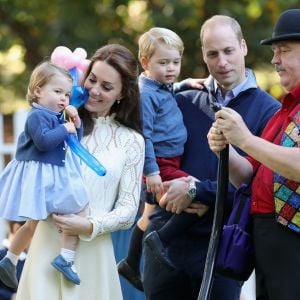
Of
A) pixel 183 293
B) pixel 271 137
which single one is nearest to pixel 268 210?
pixel 271 137

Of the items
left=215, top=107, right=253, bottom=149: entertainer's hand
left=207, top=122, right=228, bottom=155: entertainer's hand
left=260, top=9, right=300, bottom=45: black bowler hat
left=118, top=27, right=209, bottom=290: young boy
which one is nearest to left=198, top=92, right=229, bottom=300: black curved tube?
left=207, top=122, right=228, bottom=155: entertainer's hand

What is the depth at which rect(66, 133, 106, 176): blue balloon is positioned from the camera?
442 cm

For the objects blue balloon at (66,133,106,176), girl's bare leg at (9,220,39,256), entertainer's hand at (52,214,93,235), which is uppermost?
blue balloon at (66,133,106,176)

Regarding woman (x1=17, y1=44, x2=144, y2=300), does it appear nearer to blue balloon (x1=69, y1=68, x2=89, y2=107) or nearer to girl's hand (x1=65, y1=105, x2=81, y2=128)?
blue balloon (x1=69, y1=68, x2=89, y2=107)

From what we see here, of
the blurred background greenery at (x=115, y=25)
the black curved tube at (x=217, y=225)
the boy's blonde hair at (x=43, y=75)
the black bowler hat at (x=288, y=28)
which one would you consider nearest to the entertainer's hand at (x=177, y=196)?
the black curved tube at (x=217, y=225)

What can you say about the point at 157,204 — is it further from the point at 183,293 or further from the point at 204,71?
the point at 204,71

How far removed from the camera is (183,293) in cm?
493

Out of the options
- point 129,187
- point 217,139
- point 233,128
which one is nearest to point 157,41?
point 129,187

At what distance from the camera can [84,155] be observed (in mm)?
4441

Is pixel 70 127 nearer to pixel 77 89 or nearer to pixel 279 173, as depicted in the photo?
pixel 77 89

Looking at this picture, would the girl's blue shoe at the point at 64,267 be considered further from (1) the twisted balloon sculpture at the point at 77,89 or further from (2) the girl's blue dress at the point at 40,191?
(1) the twisted balloon sculpture at the point at 77,89

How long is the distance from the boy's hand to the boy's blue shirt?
1.0 inches

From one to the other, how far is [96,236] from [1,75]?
30.3 feet

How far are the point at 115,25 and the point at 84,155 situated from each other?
7873 mm
